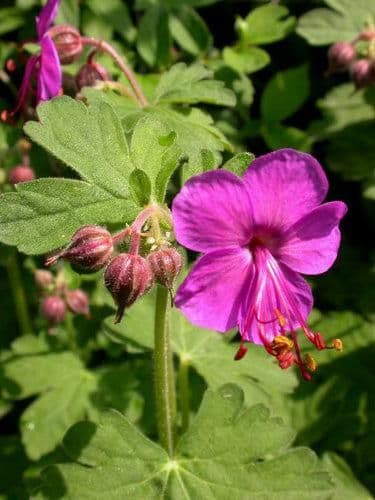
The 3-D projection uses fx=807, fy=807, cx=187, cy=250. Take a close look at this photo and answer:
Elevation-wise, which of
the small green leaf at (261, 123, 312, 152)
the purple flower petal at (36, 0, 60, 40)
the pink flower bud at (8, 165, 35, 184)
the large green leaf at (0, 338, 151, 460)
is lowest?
the large green leaf at (0, 338, 151, 460)

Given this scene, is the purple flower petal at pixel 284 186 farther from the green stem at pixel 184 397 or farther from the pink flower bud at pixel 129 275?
the green stem at pixel 184 397

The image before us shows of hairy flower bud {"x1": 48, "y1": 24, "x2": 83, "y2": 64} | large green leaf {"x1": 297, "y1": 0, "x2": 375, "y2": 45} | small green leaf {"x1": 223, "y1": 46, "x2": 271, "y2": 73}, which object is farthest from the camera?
large green leaf {"x1": 297, "y1": 0, "x2": 375, "y2": 45}

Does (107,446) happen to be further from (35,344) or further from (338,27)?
(338,27)

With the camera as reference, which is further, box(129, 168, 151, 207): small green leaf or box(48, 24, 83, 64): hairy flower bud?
box(48, 24, 83, 64): hairy flower bud

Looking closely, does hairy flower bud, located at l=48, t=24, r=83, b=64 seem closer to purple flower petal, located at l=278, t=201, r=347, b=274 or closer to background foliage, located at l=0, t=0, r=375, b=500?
background foliage, located at l=0, t=0, r=375, b=500

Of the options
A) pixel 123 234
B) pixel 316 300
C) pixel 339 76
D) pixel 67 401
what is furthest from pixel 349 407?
pixel 123 234

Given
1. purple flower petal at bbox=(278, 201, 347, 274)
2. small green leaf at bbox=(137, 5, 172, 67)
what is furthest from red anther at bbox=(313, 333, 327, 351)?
small green leaf at bbox=(137, 5, 172, 67)

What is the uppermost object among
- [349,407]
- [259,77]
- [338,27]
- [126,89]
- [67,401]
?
[126,89]

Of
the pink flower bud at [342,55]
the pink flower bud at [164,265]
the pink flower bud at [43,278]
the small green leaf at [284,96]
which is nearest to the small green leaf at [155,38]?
the small green leaf at [284,96]
